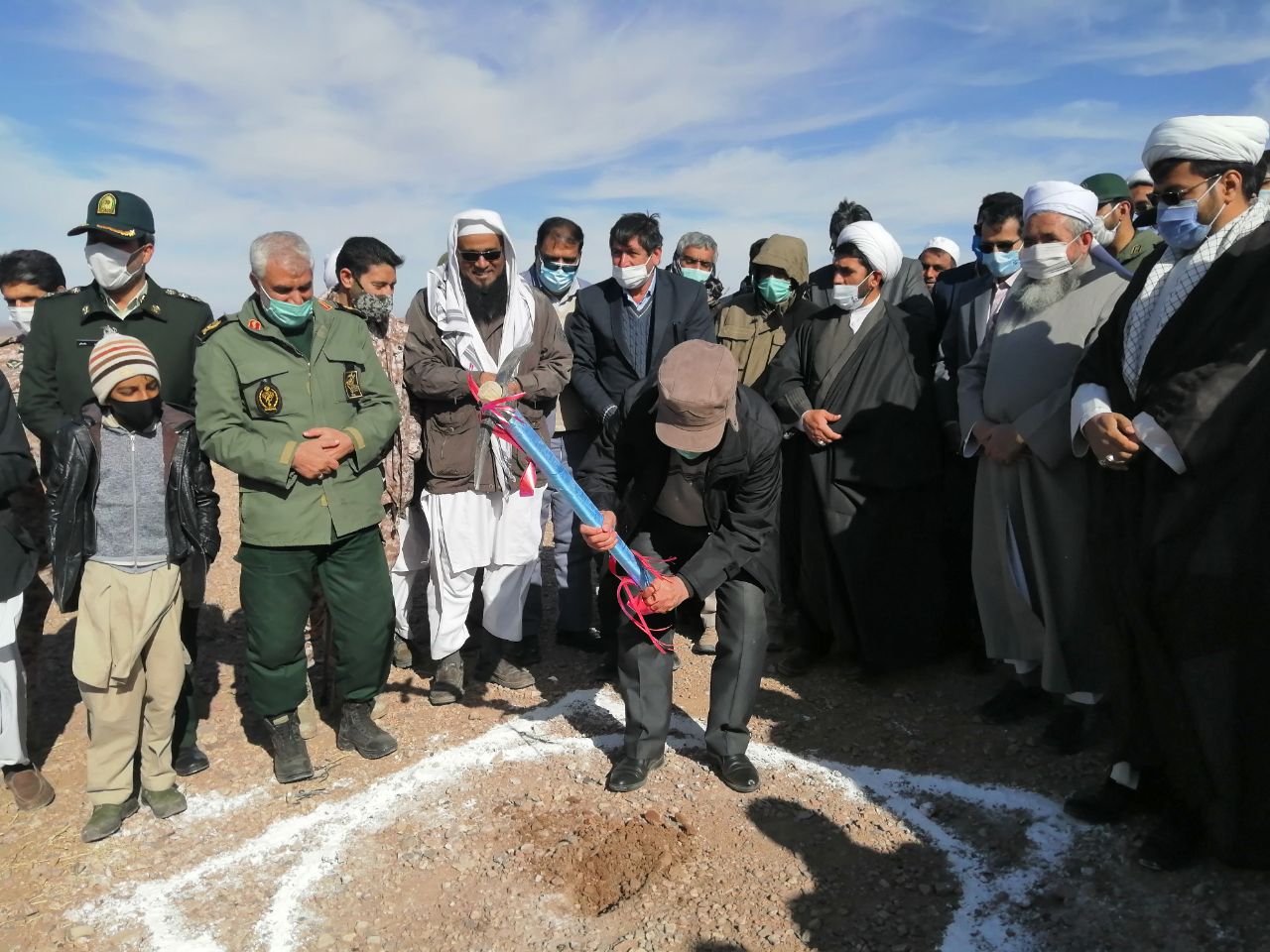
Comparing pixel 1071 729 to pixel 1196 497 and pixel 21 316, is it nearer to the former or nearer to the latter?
pixel 1196 497

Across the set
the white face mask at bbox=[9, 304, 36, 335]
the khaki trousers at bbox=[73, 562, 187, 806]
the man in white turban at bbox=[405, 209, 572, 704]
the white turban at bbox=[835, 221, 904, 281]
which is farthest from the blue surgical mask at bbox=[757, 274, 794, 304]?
the white face mask at bbox=[9, 304, 36, 335]

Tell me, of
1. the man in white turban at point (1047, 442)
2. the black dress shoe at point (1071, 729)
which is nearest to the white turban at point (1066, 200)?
the man in white turban at point (1047, 442)

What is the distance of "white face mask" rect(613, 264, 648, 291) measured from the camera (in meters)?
4.78

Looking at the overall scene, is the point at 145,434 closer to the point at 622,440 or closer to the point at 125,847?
the point at 125,847

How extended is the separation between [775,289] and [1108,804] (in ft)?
9.18

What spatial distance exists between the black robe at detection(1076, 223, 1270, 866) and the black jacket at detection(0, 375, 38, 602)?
391 cm

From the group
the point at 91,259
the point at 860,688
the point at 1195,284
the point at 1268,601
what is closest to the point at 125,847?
the point at 91,259

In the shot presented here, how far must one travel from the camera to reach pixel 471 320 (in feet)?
14.4

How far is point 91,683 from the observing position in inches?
137

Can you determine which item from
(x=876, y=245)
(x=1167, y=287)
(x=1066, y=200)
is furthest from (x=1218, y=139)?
(x=876, y=245)

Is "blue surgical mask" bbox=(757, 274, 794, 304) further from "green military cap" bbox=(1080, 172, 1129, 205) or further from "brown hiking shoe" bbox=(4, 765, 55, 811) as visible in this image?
"brown hiking shoe" bbox=(4, 765, 55, 811)

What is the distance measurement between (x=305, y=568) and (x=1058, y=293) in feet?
10.3

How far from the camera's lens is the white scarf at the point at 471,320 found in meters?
4.34

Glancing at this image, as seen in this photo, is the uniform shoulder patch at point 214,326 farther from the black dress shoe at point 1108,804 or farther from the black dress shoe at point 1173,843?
the black dress shoe at point 1173,843
